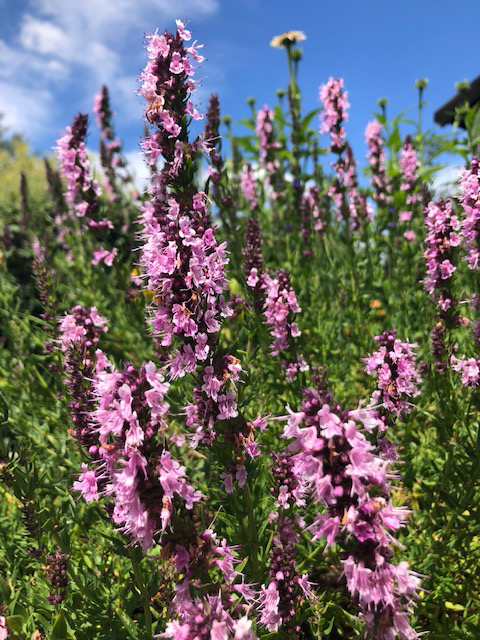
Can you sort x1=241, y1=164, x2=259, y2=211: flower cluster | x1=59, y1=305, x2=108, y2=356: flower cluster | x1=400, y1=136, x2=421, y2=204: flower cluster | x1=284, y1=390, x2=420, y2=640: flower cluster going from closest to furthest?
x1=284, y1=390, x2=420, y2=640: flower cluster < x1=59, y1=305, x2=108, y2=356: flower cluster < x1=400, y1=136, x2=421, y2=204: flower cluster < x1=241, y1=164, x2=259, y2=211: flower cluster

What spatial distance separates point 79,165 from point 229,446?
12.9 feet

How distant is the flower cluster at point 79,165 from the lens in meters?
5.27

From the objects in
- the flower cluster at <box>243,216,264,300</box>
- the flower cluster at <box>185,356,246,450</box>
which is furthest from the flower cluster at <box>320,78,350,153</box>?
the flower cluster at <box>185,356,246,450</box>

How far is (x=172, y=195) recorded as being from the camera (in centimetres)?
275

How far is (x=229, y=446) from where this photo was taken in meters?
2.72

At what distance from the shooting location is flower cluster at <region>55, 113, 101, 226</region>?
5273 millimetres

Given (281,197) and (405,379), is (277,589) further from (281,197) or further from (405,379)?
(281,197)

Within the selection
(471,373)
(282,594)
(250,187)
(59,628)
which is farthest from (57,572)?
(250,187)

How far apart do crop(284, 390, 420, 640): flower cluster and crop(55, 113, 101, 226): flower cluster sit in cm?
436

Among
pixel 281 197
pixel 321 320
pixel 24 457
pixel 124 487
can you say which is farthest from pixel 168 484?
pixel 281 197

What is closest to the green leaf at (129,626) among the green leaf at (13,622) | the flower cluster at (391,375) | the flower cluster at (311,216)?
the green leaf at (13,622)

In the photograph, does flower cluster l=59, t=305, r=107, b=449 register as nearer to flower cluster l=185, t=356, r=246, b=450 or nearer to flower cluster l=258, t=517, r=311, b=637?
flower cluster l=185, t=356, r=246, b=450

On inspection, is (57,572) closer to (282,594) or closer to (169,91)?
(282,594)

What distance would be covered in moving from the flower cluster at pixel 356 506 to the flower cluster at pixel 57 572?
164 centimetres
